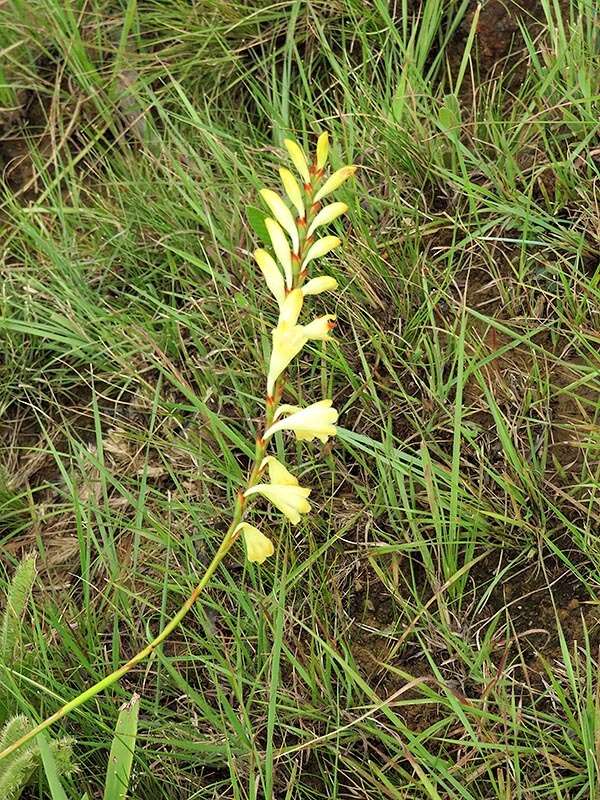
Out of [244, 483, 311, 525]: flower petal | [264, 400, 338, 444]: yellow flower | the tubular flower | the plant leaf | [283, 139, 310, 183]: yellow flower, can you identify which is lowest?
the plant leaf

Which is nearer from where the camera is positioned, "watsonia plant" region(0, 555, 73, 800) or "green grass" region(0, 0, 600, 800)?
"watsonia plant" region(0, 555, 73, 800)

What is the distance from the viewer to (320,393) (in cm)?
219

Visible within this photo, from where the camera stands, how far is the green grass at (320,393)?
183 cm

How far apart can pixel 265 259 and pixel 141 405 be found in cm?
97

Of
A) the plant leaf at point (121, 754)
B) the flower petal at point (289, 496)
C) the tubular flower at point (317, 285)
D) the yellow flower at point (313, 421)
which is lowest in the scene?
the plant leaf at point (121, 754)

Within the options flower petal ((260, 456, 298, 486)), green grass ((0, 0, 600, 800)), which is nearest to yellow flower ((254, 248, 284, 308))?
flower petal ((260, 456, 298, 486))

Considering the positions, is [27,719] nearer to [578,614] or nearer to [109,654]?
[109,654]

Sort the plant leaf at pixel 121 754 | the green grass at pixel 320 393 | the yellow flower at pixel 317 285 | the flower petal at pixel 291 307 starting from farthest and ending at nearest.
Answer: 1. the green grass at pixel 320 393
2. the plant leaf at pixel 121 754
3. the yellow flower at pixel 317 285
4. the flower petal at pixel 291 307

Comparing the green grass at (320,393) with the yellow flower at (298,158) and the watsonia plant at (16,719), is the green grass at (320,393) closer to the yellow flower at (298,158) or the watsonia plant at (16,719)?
the watsonia plant at (16,719)

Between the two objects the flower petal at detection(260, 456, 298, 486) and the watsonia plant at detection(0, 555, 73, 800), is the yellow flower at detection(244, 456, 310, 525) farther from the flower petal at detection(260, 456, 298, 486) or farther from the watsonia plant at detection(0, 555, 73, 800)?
the watsonia plant at detection(0, 555, 73, 800)

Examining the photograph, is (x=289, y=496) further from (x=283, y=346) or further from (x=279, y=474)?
(x=283, y=346)

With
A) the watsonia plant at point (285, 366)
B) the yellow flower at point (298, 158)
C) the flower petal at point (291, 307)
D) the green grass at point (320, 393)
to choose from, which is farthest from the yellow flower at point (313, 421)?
the green grass at point (320, 393)

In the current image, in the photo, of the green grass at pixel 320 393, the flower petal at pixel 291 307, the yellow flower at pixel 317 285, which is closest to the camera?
the flower petal at pixel 291 307

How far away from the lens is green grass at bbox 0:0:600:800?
1.83 metres
